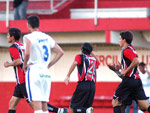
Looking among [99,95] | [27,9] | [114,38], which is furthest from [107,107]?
[27,9]

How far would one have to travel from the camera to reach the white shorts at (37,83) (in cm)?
948

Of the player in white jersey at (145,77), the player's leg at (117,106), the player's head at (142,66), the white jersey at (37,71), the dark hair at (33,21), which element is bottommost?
the player's leg at (117,106)

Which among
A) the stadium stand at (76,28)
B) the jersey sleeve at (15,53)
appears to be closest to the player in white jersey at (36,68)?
the jersey sleeve at (15,53)

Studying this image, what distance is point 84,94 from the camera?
507 inches

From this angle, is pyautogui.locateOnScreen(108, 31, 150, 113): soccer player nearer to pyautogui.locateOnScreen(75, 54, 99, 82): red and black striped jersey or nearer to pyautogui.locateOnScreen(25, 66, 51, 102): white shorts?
pyautogui.locateOnScreen(75, 54, 99, 82): red and black striped jersey

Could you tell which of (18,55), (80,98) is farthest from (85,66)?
(18,55)

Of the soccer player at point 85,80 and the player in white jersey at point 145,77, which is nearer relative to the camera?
the soccer player at point 85,80

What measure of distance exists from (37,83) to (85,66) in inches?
134

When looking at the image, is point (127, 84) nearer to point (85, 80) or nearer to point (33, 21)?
point (85, 80)

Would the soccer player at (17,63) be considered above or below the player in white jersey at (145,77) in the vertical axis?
above

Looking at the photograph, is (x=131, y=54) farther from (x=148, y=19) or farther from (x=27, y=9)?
(x=27, y=9)

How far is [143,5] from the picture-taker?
18250 mm

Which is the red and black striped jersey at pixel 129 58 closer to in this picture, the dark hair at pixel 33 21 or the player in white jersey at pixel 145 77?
the dark hair at pixel 33 21

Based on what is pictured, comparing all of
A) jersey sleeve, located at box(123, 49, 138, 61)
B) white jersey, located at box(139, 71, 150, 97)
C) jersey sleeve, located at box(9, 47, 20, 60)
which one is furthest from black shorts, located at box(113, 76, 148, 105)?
white jersey, located at box(139, 71, 150, 97)
